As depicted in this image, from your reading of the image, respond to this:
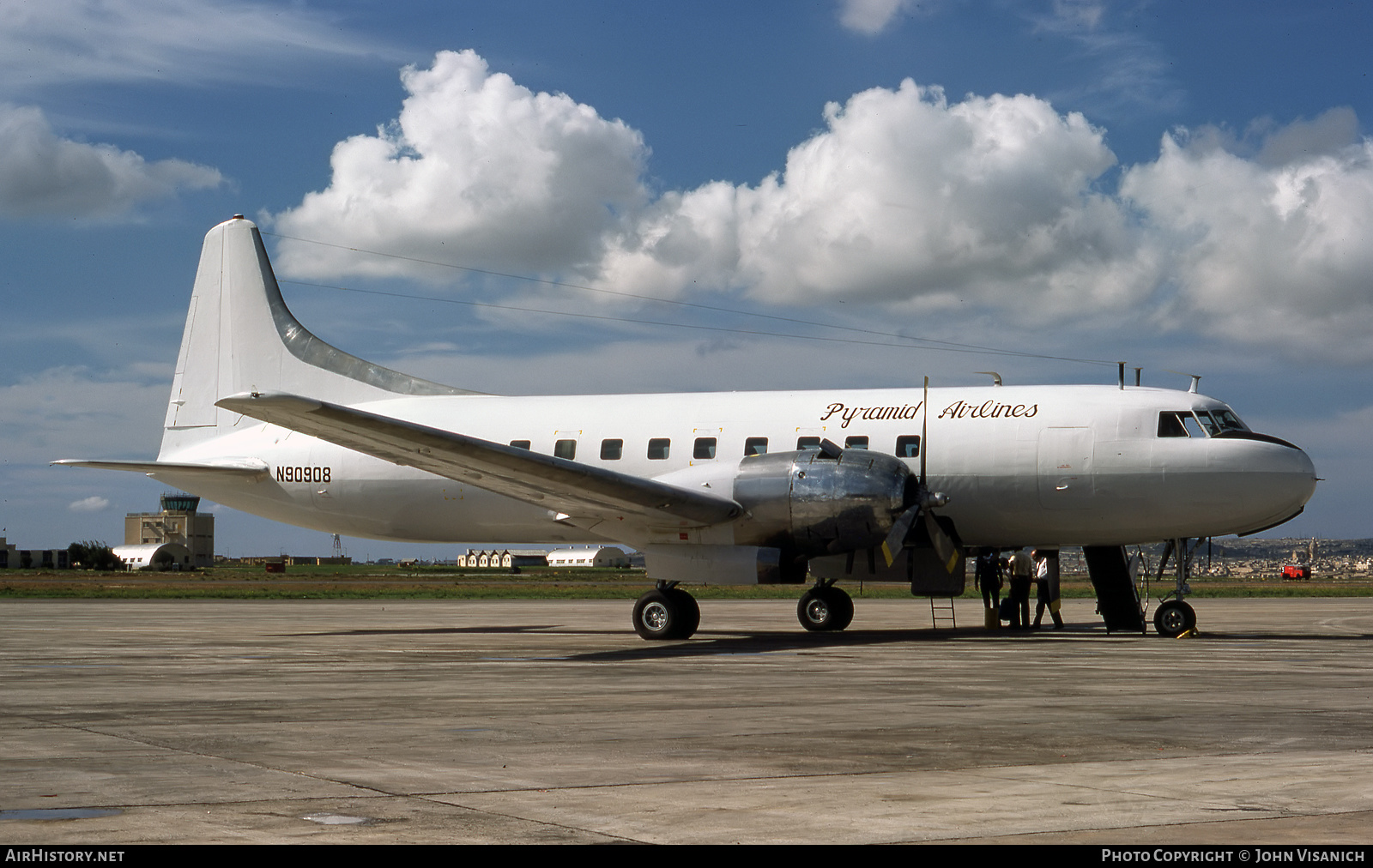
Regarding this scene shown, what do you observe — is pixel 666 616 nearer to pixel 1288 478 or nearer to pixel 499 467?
pixel 499 467

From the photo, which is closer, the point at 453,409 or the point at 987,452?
the point at 987,452

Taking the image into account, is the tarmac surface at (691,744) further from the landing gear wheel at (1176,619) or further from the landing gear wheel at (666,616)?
the landing gear wheel at (1176,619)

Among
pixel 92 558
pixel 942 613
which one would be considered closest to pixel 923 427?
pixel 942 613

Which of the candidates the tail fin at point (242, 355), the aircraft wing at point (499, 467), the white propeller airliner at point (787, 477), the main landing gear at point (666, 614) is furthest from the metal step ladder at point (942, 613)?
the tail fin at point (242, 355)

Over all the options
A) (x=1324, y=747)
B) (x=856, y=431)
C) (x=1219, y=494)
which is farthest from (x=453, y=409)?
(x=1324, y=747)

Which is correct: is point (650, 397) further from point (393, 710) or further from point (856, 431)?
point (393, 710)

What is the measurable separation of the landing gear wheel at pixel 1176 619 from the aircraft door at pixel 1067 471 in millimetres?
2365

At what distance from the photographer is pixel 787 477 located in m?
20.3

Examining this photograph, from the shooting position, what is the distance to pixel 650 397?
24703 millimetres

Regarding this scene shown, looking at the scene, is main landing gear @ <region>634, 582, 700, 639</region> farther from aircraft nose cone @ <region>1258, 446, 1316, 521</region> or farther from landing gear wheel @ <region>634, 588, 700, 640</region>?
aircraft nose cone @ <region>1258, 446, 1316, 521</region>

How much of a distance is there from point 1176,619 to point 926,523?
4560 millimetres

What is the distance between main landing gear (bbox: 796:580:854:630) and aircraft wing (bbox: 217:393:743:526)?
4.34 m

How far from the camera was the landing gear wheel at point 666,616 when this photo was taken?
21.3 m

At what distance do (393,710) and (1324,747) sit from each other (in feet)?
24.3
